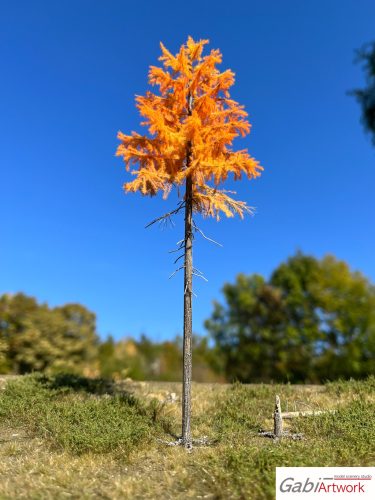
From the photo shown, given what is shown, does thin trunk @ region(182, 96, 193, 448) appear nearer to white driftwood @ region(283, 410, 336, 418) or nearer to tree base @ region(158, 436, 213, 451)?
tree base @ region(158, 436, 213, 451)

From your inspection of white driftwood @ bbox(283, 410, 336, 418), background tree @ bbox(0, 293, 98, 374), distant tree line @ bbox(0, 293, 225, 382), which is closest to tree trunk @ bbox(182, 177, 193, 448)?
white driftwood @ bbox(283, 410, 336, 418)

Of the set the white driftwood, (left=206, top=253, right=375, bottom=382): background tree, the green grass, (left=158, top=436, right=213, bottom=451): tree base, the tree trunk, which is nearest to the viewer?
the green grass

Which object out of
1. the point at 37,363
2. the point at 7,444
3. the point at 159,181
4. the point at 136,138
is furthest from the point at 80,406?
the point at 37,363

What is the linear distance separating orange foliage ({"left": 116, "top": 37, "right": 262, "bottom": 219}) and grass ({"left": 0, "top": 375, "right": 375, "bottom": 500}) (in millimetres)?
5920

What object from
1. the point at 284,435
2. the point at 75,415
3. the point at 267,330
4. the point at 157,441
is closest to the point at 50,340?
the point at 267,330

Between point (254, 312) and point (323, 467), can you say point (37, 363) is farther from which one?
point (323, 467)

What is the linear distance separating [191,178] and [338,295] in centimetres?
2111

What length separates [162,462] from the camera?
9414mm

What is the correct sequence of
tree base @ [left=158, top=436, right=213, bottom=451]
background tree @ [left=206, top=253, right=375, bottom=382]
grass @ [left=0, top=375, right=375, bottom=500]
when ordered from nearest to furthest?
grass @ [left=0, top=375, right=375, bottom=500] < tree base @ [left=158, top=436, right=213, bottom=451] < background tree @ [left=206, top=253, right=375, bottom=382]

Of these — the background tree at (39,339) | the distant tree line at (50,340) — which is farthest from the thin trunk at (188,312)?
the background tree at (39,339)

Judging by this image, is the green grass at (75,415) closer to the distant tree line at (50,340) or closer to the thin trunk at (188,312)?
the thin trunk at (188,312)

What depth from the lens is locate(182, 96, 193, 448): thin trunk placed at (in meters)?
10.9

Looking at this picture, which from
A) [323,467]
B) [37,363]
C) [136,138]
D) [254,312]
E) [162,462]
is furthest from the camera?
[254,312]

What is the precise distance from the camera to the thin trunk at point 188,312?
428 inches
